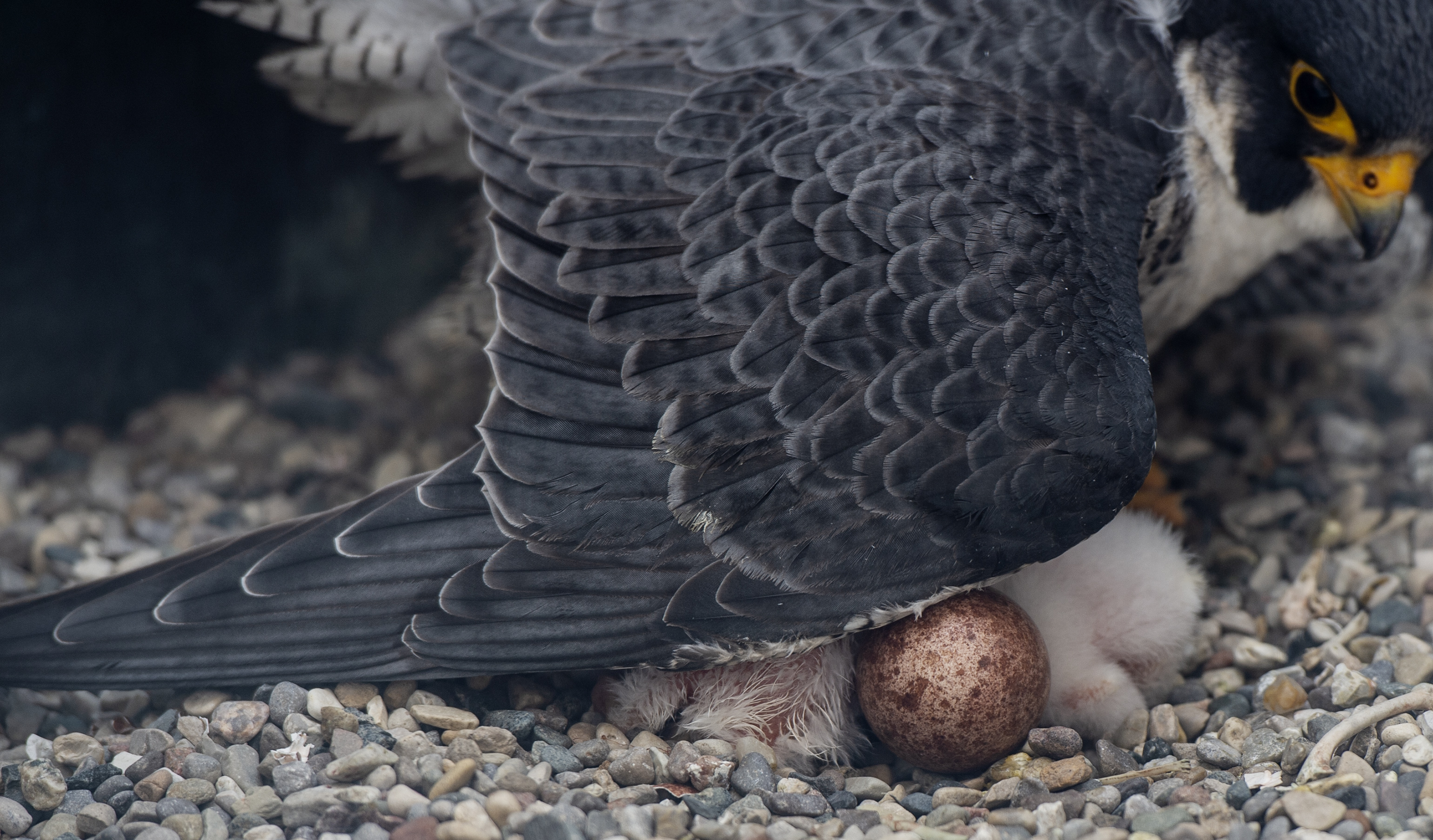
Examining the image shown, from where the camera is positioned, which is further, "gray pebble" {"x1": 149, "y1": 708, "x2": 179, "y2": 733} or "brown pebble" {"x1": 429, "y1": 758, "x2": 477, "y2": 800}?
"gray pebble" {"x1": 149, "y1": 708, "x2": 179, "y2": 733}

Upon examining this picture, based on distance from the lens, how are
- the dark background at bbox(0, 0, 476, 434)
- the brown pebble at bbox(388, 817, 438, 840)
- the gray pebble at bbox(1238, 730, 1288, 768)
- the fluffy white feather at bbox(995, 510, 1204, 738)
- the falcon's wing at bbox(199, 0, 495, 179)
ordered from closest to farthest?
the brown pebble at bbox(388, 817, 438, 840) → the gray pebble at bbox(1238, 730, 1288, 768) → the fluffy white feather at bbox(995, 510, 1204, 738) → the falcon's wing at bbox(199, 0, 495, 179) → the dark background at bbox(0, 0, 476, 434)

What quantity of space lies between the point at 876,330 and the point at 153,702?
1645 mm

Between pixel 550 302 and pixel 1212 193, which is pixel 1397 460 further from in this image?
pixel 550 302

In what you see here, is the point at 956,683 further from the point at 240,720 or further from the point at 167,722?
the point at 167,722

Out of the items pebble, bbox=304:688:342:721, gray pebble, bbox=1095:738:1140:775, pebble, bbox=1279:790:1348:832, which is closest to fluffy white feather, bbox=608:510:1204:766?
gray pebble, bbox=1095:738:1140:775

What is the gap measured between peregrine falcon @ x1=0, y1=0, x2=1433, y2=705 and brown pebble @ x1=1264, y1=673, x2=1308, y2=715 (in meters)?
0.63

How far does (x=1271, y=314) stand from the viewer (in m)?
3.66

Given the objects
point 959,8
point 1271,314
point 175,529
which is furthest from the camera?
point 1271,314

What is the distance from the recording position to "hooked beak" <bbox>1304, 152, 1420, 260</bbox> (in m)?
2.62

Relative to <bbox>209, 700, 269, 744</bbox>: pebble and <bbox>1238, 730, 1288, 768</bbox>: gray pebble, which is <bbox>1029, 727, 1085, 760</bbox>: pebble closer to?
<bbox>1238, 730, 1288, 768</bbox>: gray pebble

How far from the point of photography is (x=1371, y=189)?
A: 2639 millimetres

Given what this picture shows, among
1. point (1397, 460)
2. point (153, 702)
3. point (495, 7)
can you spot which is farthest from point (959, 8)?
point (153, 702)

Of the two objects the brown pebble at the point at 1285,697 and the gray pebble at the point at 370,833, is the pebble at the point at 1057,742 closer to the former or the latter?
the brown pebble at the point at 1285,697

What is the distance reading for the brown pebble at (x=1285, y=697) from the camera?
8.02ft
